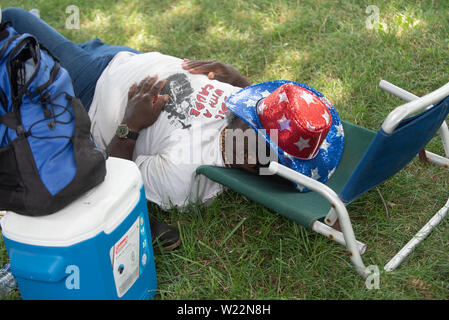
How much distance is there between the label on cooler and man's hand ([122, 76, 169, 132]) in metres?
0.78

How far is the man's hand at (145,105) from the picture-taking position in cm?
259

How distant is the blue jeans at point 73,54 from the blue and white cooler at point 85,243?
1099 millimetres

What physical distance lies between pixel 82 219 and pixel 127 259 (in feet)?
1.02

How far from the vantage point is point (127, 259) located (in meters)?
1.91

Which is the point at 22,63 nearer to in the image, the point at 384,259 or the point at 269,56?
the point at 384,259

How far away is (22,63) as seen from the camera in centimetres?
186

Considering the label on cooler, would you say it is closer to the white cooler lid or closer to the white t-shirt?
the white cooler lid

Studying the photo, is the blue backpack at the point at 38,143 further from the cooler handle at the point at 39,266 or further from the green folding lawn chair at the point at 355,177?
the green folding lawn chair at the point at 355,177

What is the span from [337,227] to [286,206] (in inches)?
10.1

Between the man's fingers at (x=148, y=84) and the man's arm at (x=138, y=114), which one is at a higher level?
the man's fingers at (x=148, y=84)

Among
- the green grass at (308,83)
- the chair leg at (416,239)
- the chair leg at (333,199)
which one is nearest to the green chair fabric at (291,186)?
the chair leg at (333,199)

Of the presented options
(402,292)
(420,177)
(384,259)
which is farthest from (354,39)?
(402,292)

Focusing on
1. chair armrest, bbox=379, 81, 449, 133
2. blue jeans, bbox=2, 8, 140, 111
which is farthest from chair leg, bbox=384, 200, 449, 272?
blue jeans, bbox=2, 8, 140, 111

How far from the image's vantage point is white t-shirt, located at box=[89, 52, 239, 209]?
2.54 metres
